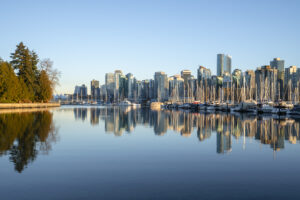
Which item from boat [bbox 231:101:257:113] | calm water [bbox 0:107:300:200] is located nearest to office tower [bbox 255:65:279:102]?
boat [bbox 231:101:257:113]

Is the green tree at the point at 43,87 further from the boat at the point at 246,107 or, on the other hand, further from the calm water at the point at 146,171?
the calm water at the point at 146,171

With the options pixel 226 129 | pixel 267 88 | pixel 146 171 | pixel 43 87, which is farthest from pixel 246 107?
pixel 43 87

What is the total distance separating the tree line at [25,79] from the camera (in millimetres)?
80062

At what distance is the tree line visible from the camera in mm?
80062

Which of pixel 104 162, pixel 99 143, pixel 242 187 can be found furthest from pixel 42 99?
pixel 242 187

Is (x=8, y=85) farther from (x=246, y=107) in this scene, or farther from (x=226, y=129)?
(x=226, y=129)

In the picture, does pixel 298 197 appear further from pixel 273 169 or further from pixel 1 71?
pixel 1 71

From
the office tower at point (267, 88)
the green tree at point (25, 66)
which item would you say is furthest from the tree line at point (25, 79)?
the office tower at point (267, 88)

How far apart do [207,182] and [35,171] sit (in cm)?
747

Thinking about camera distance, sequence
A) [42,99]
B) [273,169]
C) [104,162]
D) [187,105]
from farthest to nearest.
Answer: [187,105] < [42,99] < [104,162] < [273,169]

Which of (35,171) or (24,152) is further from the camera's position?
(24,152)

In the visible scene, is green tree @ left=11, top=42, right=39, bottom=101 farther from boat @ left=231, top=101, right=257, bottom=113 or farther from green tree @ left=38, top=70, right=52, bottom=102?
boat @ left=231, top=101, right=257, bottom=113

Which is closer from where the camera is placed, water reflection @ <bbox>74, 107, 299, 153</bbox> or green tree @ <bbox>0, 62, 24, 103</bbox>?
water reflection @ <bbox>74, 107, 299, 153</bbox>

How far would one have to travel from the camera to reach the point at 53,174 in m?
12.2
